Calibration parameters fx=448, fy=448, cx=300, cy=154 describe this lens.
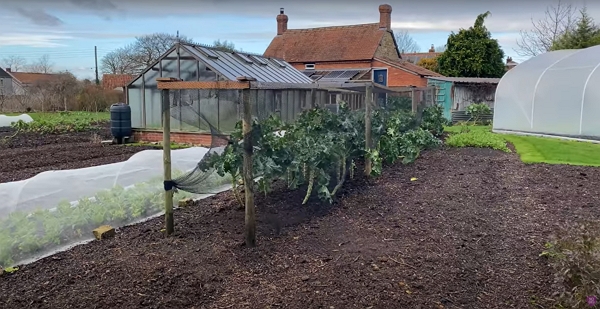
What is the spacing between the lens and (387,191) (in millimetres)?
5645

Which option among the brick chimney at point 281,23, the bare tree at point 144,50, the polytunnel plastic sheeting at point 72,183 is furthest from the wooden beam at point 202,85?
the bare tree at point 144,50

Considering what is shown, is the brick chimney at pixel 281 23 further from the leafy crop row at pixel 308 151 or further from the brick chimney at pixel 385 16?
the leafy crop row at pixel 308 151

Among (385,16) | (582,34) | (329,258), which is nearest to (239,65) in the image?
(329,258)

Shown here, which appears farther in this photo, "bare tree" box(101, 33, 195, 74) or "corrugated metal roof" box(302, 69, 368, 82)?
"bare tree" box(101, 33, 195, 74)

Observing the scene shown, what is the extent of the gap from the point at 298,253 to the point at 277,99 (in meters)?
8.53

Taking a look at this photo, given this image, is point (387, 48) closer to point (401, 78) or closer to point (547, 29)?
point (401, 78)

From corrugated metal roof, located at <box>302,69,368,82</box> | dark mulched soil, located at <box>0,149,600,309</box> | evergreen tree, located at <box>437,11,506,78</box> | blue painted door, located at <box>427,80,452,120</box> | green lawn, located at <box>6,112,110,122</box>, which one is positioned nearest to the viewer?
dark mulched soil, located at <box>0,149,600,309</box>

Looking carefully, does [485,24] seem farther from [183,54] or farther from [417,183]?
[417,183]

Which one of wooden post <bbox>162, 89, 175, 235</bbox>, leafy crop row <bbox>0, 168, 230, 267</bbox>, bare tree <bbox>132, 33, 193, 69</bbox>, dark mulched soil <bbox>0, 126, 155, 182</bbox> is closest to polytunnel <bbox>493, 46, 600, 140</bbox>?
leafy crop row <bbox>0, 168, 230, 267</bbox>

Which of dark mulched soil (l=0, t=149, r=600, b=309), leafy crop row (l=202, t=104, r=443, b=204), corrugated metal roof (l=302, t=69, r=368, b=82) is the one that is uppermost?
corrugated metal roof (l=302, t=69, r=368, b=82)

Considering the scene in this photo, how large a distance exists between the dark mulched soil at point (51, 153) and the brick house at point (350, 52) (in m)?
12.3

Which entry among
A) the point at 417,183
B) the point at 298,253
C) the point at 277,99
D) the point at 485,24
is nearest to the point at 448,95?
the point at 485,24

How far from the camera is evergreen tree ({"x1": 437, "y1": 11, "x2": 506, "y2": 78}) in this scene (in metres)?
22.6

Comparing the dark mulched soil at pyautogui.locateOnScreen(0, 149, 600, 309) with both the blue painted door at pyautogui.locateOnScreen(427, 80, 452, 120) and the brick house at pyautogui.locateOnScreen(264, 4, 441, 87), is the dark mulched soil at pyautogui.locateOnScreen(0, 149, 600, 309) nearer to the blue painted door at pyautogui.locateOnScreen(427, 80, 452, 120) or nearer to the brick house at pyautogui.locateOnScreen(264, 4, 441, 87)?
the blue painted door at pyautogui.locateOnScreen(427, 80, 452, 120)
